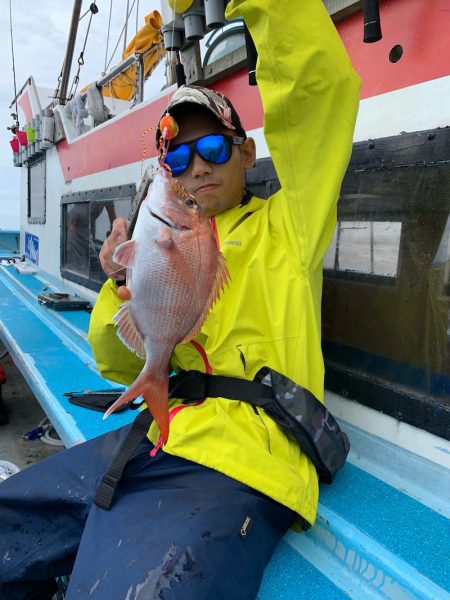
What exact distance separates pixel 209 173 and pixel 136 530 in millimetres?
1232

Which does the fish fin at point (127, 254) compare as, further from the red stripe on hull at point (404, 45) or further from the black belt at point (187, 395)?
the red stripe on hull at point (404, 45)

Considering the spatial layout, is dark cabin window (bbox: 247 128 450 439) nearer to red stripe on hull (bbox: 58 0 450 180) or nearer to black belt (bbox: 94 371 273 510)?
red stripe on hull (bbox: 58 0 450 180)

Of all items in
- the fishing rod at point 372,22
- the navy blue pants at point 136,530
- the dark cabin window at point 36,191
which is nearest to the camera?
the navy blue pants at point 136,530

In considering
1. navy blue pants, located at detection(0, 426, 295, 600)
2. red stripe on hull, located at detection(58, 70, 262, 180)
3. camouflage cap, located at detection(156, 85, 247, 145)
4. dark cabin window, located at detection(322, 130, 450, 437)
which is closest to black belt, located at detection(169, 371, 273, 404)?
navy blue pants, located at detection(0, 426, 295, 600)

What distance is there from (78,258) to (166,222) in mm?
5034

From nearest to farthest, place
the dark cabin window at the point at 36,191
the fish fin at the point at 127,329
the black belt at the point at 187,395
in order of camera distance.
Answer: the fish fin at the point at 127,329
the black belt at the point at 187,395
the dark cabin window at the point at 36,191

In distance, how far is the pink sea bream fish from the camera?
4.08ft

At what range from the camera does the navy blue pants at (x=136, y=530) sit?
1.21 metres

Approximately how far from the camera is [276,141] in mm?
1531

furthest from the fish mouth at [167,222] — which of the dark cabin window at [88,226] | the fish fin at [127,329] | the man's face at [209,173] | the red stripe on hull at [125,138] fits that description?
the dark cabin window at [88,226]

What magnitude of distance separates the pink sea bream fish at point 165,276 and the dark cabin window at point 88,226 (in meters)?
3.32

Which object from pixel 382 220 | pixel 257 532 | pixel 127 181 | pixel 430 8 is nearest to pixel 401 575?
pixel 257 532

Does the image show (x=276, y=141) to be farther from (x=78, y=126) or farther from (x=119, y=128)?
(x=78, y=126)

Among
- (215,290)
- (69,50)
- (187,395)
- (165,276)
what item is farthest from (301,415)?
(69,50)
